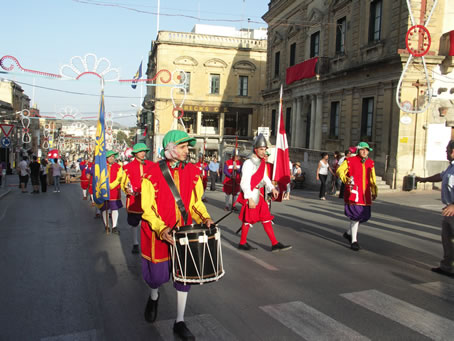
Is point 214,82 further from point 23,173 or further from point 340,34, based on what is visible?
point 23,173

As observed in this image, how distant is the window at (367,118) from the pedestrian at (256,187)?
1426 centimetres

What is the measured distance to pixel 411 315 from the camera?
4465 millimetres

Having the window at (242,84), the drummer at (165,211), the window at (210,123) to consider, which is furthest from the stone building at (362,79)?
the window at (210,123)

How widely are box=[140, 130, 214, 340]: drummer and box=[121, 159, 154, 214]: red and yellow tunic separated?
3028 millimetres

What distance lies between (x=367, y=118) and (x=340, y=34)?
6.02m

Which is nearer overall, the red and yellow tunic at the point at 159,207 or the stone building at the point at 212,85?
the red and yellow tunic at the point at 159,207

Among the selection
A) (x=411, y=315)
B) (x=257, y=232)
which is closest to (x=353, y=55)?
(x=257, y=232)

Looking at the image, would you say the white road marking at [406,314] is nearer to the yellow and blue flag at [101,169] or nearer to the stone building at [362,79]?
the yellow and blue flag at [101,169]

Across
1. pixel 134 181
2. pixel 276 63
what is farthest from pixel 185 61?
pixel 134 181

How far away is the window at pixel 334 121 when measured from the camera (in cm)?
2367

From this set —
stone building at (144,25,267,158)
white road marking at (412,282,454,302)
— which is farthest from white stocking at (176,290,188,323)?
stone building at (144,25,267,158)

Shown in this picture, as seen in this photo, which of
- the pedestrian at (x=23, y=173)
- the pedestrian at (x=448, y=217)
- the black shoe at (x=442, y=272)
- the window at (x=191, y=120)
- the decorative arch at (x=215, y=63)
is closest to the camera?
the pedestrian at (x=448, y=217)

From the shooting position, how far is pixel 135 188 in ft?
23.6

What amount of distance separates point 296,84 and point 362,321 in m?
25.1
